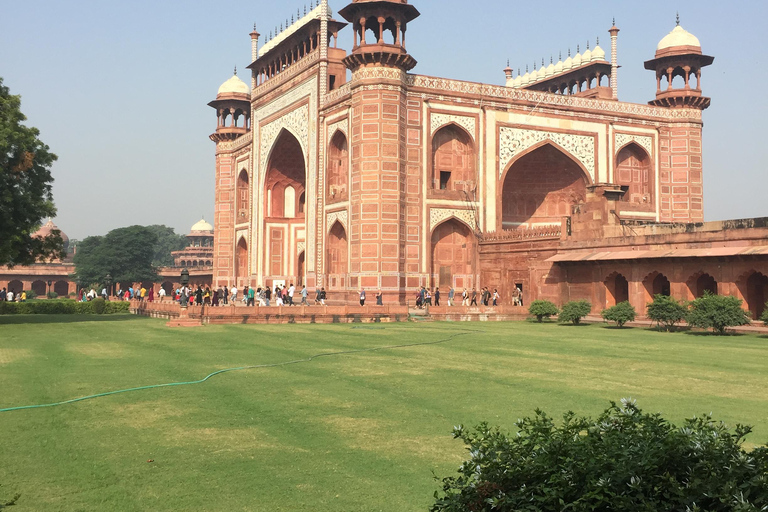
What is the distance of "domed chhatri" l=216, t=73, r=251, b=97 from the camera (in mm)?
42250

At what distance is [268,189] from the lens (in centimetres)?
3809

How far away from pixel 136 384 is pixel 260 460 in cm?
382

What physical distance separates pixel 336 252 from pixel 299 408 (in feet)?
77.1

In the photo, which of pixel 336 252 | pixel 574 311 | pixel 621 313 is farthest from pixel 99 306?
pixel 621 313

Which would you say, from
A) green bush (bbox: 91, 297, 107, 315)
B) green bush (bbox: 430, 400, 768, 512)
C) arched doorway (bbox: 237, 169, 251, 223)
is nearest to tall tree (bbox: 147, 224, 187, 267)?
arched doorway (bbox: 237, 169, 251, 223)

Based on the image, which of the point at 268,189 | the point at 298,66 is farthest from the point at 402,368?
the point at 268,189

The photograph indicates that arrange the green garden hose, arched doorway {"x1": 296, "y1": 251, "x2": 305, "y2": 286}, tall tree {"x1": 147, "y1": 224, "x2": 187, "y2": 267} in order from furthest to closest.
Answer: tall tree {"x1": 147, "y1": 224, "x2": 187, "y2": 267}, arched doorway {"x1": 296, "y1": 251, "x2": 305, "y2": 286}, the green garden hose

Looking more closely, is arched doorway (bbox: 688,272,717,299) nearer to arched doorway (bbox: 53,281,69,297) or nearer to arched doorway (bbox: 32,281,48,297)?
arched doorway (bbox: 53,281,69,297)

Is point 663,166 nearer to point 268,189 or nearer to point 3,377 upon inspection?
point 268,189

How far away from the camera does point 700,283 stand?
19.1 m

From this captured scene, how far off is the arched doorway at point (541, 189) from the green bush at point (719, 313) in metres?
16.8

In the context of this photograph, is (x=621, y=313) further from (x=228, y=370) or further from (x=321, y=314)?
(x=228, y=370)

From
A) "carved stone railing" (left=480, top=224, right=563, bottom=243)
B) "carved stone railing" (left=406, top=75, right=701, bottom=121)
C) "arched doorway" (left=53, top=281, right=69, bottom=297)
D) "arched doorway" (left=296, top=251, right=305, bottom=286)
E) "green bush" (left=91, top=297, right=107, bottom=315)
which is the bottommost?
"green bush" (left=91, top=297, right=107, bottom=315)

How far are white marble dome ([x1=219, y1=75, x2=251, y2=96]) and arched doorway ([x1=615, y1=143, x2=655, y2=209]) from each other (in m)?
21.4
